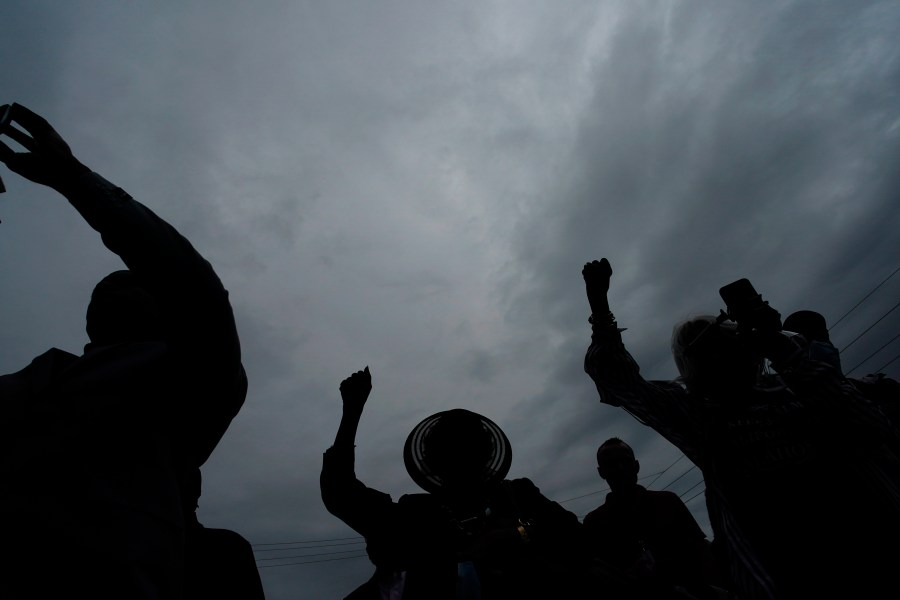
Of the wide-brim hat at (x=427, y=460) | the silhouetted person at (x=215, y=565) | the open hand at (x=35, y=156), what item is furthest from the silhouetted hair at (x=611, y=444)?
the open hand at (x=35, y=156)

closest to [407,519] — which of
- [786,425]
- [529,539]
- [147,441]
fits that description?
[529,539]

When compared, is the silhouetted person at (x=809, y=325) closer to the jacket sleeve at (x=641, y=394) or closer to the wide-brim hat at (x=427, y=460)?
the jacket sleeve at (x=641, y=394)

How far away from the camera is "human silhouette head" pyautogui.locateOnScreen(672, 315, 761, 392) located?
290 centimetres

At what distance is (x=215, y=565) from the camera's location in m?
2.76

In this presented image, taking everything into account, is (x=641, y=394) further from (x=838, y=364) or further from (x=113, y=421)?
(x=113, y=421)

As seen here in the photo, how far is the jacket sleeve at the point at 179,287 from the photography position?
1.28m

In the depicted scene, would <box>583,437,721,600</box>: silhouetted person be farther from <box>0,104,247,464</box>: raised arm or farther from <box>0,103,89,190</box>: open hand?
<box>0,103,89,190</box>: open hand

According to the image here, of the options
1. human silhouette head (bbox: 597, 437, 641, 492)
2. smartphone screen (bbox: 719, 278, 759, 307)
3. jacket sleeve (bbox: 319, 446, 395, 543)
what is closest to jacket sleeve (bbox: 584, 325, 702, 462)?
smartphone screen (bbox: 719, 278, 759, 307)

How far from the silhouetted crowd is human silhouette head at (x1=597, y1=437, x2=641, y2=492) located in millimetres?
22

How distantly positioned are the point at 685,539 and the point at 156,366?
4.19 meters

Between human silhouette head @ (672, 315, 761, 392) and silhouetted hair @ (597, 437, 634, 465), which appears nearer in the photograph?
human silhouette head @ (672, 315, 761, 392)

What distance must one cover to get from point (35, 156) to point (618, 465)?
457cm

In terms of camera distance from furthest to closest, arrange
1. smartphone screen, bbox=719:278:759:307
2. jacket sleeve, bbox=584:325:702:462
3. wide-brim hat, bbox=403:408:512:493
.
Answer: wide-brim hat, bbox=403:408:512:493
jacket sleeve, bbox=584:325:702:462
smartphone screen, bbox=719:278:759:307

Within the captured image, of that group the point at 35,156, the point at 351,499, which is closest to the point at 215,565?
the point at 351,499
